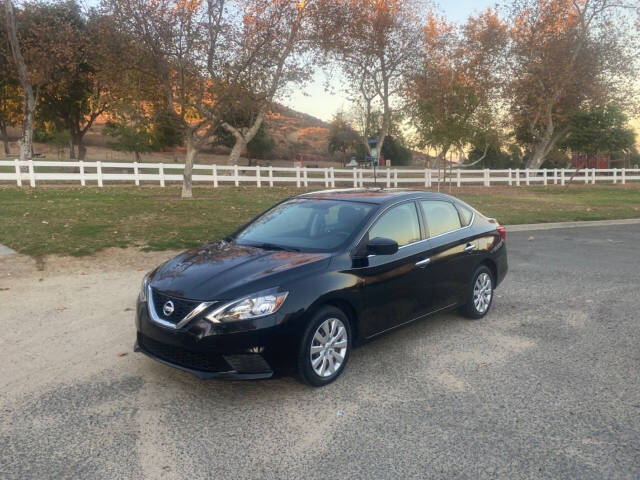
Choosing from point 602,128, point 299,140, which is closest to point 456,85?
point 602,128

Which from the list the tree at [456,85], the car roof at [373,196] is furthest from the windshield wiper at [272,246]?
the tree at [456,85]

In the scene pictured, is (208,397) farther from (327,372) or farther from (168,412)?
(327,372)

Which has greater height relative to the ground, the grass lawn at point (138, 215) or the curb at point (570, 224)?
the grass lawn at point (138, 215)

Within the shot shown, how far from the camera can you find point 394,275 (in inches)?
187

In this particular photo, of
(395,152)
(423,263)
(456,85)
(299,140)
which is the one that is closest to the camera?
(423,263)

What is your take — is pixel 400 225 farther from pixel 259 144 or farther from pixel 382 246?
pixel 259 144

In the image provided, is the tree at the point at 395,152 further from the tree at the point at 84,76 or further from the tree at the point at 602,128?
the tree at the point at 84,76

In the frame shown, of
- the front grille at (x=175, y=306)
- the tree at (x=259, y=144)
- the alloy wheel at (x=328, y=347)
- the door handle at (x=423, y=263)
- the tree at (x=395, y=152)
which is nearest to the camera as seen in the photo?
the front grille at (x=175, y=306)

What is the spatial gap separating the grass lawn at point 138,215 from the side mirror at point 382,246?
6.84 metres

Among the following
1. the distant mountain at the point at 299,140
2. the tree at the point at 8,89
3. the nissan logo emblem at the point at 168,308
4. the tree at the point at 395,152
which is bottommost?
the nissan logo emblem at the point at 168,308

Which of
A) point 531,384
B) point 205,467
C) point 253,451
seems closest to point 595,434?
point 531,384

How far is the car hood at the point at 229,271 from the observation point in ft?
12.7

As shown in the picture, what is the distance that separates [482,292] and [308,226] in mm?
2330

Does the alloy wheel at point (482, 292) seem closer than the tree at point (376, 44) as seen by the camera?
Yes
